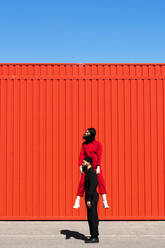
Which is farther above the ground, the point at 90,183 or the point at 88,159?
the point at 88,159

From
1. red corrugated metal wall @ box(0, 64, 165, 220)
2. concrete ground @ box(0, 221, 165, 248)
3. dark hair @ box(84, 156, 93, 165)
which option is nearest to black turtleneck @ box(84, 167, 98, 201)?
dark hair @ box(84, 156, 93, 165)

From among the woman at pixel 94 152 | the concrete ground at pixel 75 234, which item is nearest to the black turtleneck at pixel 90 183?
the woman at pixel 94 152

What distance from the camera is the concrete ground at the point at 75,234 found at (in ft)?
20.5

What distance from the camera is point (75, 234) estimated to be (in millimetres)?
6992

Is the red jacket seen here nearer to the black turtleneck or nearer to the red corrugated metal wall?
the black turtleneck

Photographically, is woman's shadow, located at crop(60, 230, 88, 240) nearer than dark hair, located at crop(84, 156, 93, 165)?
No

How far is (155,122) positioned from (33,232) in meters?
3.58

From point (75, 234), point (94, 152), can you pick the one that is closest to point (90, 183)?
point (94, 152)

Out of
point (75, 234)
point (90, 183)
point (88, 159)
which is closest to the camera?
point (90, 183)

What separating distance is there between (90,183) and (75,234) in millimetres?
1301

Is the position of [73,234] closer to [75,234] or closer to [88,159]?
[75,234]

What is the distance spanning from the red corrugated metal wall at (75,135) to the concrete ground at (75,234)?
0.37 meters

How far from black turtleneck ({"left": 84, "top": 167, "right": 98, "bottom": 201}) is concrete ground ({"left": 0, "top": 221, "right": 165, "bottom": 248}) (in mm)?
811

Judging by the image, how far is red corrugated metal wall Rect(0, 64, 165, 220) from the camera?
831 cm
